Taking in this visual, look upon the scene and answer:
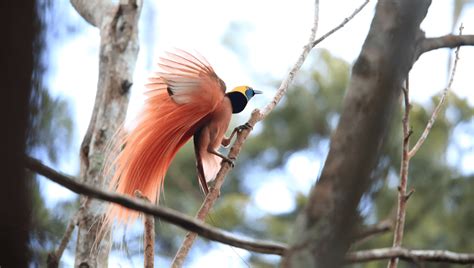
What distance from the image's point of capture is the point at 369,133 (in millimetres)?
878

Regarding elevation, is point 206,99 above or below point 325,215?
above

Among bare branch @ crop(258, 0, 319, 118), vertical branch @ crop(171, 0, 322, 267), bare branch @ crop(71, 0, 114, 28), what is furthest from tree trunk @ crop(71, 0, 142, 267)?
bare branch @ crop(258, 0, 319, 118)

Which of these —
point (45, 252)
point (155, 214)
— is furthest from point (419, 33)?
point (45, 252)

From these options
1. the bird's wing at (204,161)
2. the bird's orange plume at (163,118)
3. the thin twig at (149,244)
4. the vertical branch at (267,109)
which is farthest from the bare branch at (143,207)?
the bird's wing at (204,161)

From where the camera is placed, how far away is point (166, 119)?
2436 millimetres

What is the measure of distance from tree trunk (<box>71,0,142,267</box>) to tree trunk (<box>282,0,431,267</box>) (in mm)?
1247

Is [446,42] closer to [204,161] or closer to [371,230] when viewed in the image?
[371,230]

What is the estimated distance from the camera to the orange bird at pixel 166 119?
89.7 inches

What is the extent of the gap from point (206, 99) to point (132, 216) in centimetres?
53

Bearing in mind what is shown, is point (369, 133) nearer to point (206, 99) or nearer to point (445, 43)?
point (445, 43)

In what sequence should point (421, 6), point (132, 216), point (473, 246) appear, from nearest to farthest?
1. point (421, 6)
2. point (132, 216)
3. point (473, 246)

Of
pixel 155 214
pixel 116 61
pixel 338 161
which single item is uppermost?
pixel 116 61

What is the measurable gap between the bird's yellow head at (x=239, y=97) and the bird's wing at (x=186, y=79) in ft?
0.69

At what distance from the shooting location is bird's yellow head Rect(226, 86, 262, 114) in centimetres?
274
